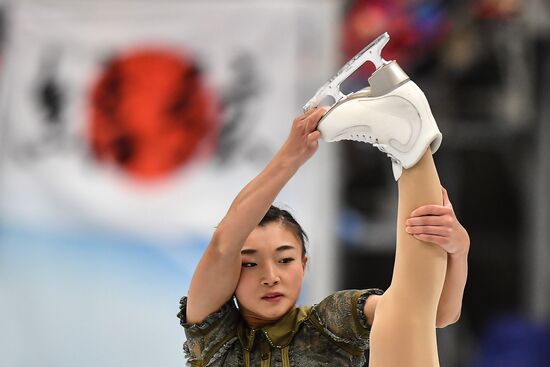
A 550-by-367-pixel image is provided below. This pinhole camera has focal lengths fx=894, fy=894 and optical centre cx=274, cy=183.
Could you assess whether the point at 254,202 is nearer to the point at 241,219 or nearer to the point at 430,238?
the point at 241,219

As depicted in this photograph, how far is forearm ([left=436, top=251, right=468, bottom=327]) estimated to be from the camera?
165 centimetres

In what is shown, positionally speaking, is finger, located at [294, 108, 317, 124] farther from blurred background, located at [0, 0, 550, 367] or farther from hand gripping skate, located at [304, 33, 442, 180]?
blurred background, located at [0, 0, 550, 367]

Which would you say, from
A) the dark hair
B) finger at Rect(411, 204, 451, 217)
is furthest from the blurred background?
finger at Rect(411, 204, 451, 217)

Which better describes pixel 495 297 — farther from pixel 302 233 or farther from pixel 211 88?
pixel 302 233

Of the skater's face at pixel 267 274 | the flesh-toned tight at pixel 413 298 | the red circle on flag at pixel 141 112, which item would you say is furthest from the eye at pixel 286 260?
the red circle on flag at pixel 141 112

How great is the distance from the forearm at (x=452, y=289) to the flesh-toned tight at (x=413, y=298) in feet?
0.24

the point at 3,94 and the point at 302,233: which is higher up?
the point at 3,94

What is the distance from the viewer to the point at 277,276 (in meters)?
1.71

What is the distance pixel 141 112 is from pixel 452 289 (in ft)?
7.62

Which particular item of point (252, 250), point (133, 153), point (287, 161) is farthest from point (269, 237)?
point (133, 153)

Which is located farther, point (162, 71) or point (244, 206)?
point (162, 71)

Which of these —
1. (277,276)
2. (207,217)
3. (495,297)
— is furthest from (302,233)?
(495,297)

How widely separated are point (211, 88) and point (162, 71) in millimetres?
238

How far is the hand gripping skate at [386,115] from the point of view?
1.56m
